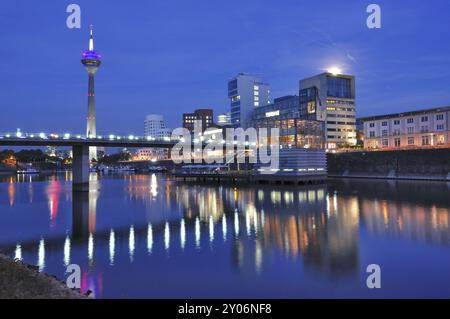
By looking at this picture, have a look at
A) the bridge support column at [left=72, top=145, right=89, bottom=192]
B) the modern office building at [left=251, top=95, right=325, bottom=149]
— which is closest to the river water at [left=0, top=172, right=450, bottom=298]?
the bridge support column at [left=72, top=145, right=89, bottom=192]

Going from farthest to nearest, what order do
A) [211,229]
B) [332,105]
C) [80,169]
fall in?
1. [332,105]
2. [80,169]
3. [211,229]

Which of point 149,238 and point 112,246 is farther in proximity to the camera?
point 149,238

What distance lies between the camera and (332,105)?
542 feet

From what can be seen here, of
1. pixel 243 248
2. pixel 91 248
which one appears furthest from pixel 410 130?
pixel 91 248

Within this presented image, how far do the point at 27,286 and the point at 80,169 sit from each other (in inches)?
2698

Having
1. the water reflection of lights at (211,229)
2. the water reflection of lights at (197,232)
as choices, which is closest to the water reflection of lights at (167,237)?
the water reflection of lights at (197,232)

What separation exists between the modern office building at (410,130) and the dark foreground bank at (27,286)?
327 ft

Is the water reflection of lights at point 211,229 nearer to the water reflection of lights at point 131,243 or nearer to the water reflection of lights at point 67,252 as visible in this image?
the water reflection of lights at point 131,243

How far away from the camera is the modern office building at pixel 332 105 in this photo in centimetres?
16338

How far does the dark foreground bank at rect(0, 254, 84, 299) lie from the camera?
13.4 metres

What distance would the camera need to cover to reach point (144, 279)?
1970 centimetres

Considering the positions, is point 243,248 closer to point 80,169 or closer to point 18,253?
point 18,253
